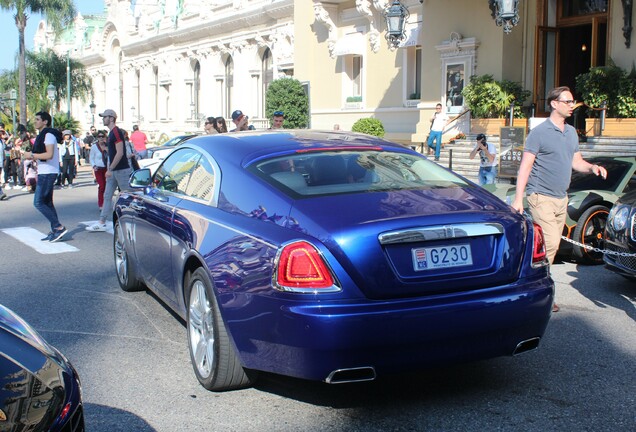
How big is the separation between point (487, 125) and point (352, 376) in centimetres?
1696

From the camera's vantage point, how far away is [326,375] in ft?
12.8

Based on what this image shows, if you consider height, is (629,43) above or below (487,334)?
above

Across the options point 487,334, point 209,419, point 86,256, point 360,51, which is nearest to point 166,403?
point 209,419

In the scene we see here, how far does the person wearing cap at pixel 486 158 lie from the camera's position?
1373 cm

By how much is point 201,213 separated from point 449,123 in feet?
58.6

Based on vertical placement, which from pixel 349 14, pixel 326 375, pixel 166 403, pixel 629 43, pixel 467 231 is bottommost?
pixel 166 403

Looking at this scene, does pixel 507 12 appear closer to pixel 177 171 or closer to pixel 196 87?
pixel 177 171

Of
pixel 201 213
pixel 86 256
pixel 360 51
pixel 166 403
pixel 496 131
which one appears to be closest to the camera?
pixel 166 403

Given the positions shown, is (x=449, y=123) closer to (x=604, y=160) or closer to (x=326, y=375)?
(x=604, y=160)

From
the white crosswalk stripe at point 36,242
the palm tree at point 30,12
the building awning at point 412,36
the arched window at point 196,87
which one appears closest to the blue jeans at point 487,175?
the white crosswalk stripe at point 36,242

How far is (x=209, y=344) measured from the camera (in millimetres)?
4574

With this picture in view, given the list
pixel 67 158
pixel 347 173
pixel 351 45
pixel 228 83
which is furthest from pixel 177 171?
pixel 228 83

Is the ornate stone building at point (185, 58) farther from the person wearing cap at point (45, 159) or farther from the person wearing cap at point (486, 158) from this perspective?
the person wearing cap at point (45, 159)

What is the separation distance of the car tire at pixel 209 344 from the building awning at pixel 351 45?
24.1 m
